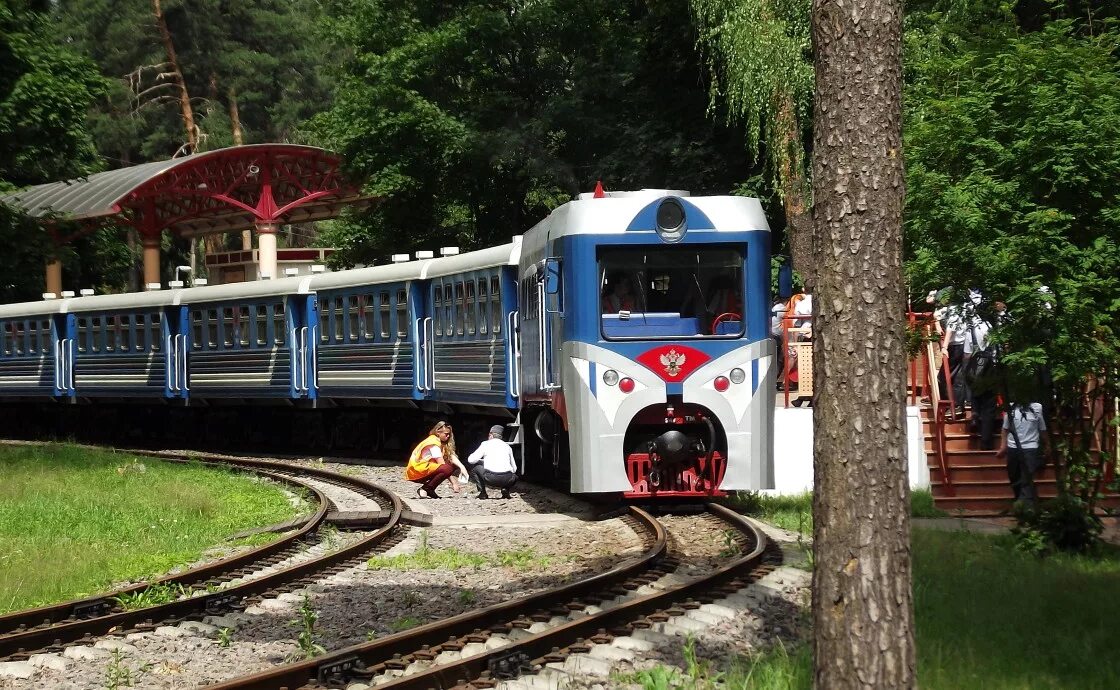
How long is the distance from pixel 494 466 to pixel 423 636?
30.4ft

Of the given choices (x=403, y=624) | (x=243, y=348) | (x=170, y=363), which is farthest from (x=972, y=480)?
(x=170, y=363)

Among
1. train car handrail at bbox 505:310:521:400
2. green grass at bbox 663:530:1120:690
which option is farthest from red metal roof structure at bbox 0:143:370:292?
green grass at bbox 663:530:1120:690

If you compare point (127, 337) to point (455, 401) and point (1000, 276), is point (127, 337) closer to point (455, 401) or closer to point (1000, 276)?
point (455, 401)

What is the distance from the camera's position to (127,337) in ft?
103

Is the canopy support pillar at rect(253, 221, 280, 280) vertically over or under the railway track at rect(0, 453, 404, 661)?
over

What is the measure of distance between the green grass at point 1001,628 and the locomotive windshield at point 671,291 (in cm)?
337

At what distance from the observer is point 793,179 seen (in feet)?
84.4

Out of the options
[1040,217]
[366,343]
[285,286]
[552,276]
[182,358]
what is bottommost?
[182,358]

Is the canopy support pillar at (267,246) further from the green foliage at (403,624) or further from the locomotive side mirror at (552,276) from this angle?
the green foliage at (403,624)

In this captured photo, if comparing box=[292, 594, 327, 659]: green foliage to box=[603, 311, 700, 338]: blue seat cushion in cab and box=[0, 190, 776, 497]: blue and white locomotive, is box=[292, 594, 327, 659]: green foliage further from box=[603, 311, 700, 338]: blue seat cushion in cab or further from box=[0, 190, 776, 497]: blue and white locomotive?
box=[603, 311, 700, 338]: blue seat cushion in cab

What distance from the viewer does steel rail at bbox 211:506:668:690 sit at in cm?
757

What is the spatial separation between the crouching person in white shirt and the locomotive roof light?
13.7 ft

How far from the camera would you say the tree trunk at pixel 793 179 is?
25203 mm

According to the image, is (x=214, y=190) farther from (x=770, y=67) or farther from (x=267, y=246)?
(x=770, y=67)
